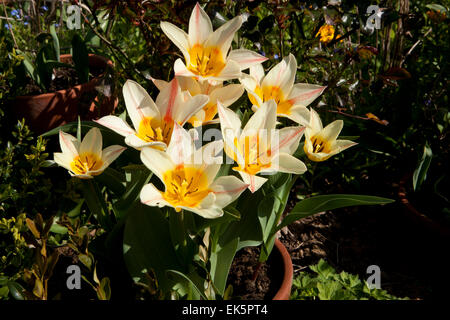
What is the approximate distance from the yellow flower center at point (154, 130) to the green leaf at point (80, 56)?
87 cm

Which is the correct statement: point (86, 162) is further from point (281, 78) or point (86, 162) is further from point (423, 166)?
point (423, 166)

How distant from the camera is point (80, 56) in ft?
5.84

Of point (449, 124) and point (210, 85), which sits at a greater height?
point (210, 85)

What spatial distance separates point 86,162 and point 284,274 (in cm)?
59

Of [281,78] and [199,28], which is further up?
[199,28]

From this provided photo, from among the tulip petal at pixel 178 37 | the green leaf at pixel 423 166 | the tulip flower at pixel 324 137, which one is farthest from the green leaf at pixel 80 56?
the green leaf at pixel 423 166

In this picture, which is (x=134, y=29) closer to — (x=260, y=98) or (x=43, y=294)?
(x=260, y=98)

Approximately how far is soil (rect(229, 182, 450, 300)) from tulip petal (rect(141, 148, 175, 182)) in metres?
0.93

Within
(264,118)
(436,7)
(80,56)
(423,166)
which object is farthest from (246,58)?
(436,7)

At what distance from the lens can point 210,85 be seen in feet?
3.59

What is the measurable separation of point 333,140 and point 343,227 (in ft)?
3.29

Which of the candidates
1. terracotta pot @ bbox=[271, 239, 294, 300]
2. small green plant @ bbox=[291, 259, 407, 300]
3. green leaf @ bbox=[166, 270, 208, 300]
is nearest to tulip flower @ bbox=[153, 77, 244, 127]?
green leaf @ bbox=[166, 270, 208, 300]

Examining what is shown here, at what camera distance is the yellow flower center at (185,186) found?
0.94 m
